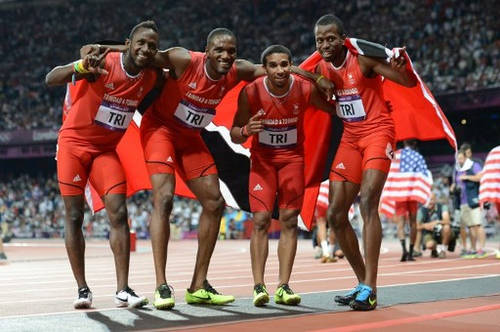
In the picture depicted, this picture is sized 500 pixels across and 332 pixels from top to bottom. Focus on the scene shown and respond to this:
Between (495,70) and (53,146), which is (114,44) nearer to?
(495,70)

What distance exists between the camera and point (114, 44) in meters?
6.14

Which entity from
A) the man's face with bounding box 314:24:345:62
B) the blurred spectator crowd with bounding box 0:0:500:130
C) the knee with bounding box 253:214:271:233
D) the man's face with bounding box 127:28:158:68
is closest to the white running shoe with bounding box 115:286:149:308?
the knee with bounding box 253:214:271:233

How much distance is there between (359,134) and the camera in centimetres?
614

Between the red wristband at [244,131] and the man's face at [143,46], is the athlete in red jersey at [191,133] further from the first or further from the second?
the red wristband at [244,131]

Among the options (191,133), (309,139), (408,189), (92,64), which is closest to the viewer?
(92,64)

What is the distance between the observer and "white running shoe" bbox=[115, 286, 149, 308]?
563cm

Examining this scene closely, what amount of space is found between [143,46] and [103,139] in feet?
2.72

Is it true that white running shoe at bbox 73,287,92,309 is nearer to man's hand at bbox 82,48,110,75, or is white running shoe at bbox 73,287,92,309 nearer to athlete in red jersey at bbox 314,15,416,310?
man's hand at bbox 82,48,110,75

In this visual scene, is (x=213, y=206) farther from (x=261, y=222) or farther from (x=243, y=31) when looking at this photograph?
(x=243, y=31)

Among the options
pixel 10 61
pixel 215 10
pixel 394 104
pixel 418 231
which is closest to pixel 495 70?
pixel 418 231

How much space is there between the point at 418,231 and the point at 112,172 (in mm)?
9215

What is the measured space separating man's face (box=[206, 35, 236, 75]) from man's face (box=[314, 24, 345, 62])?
27.4 inches

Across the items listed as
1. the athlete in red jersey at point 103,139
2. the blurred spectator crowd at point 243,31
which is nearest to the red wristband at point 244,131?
the athlete in red jersey at point 103,139

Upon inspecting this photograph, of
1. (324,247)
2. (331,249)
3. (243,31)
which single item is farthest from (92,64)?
(243,31)
